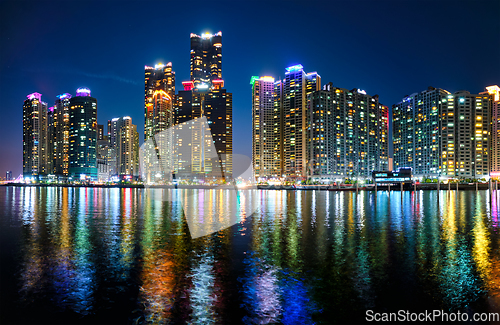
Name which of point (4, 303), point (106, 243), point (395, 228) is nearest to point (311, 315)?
point (4, 303)

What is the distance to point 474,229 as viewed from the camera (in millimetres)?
33531

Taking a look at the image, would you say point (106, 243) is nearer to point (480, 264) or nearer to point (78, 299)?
point (78, 299)

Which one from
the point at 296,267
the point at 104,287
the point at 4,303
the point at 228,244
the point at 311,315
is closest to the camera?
the point at 311,315

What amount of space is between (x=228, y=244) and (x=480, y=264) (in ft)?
55.0

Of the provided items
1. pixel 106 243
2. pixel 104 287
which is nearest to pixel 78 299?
pixel 104 287

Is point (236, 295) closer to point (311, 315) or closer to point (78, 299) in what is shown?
point (311, 315)

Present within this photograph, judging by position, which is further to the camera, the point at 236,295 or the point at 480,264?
the point at 480,264

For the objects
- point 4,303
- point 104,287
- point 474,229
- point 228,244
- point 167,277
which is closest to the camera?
point 4,303

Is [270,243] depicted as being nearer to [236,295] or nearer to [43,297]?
[236,295]

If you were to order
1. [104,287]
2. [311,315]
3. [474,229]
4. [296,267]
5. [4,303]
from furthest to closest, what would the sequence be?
[474,229] < [296,267] < [104,287] < [4,303] < [311,315]

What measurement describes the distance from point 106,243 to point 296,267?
15924 mm

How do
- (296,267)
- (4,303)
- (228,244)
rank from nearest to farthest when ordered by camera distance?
(4,303) < (296,267) < (228,244)

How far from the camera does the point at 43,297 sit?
14.9m

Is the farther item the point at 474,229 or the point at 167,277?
the point at 474,229
